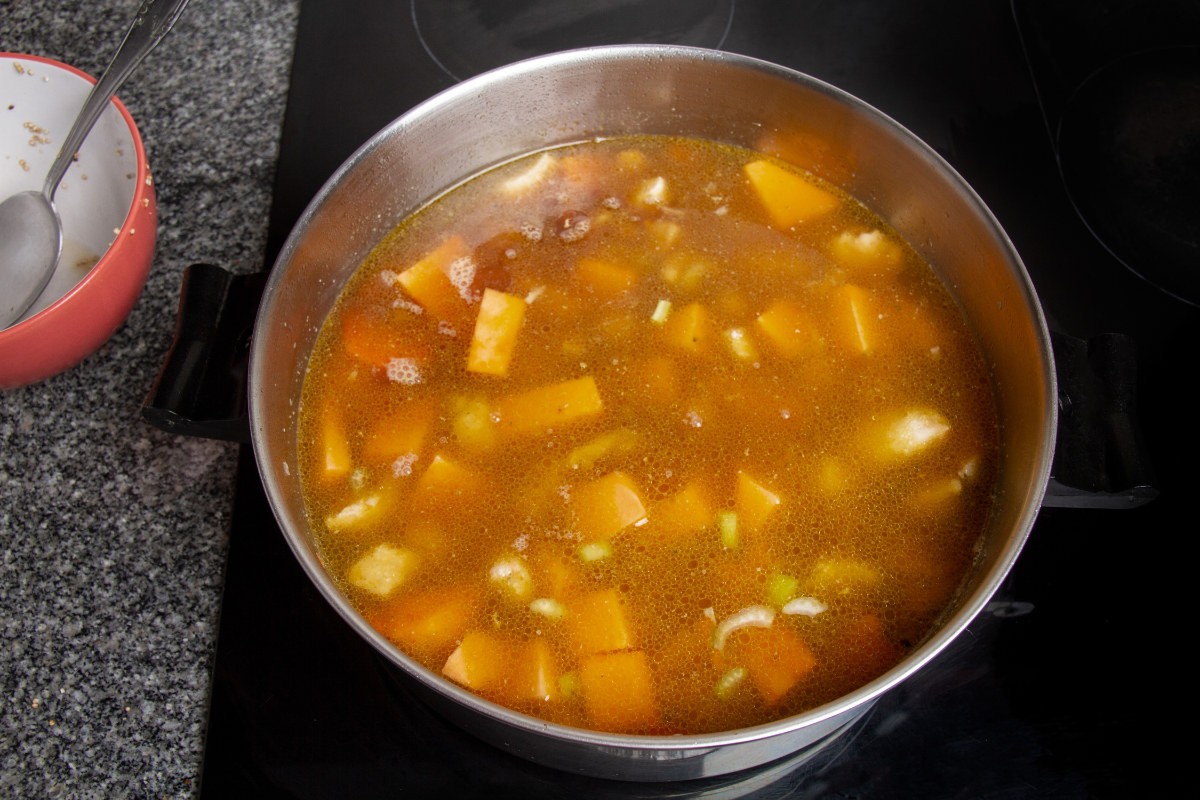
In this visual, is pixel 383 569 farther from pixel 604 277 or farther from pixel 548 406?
pixel 604 277

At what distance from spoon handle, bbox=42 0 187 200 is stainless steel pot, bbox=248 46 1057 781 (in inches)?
14.7

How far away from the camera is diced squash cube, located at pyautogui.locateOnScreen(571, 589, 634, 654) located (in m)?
1.10

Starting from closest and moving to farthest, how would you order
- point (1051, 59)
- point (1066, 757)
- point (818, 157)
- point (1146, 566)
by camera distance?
point (1066, 757)
point (1146, 566)
point (818, 157)
point (1051, 59)

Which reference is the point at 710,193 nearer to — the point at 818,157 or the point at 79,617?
the point at 818,157

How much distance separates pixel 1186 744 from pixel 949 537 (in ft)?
1.24

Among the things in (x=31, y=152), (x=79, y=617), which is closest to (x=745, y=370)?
(x=79, y=617)

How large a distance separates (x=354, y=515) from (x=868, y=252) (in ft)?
2.65

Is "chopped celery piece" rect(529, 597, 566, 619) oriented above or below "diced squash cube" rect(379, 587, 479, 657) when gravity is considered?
above

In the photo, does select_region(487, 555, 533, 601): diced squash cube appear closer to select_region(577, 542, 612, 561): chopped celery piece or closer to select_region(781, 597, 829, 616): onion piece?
select_region(577, 542, 612, 561): chopped celery piece

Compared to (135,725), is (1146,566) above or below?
above

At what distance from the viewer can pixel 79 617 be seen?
123 cm

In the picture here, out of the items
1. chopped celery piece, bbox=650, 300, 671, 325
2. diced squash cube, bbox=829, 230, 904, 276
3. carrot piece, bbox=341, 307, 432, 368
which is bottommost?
carrot piece, bbox=341, 307, 432, 368

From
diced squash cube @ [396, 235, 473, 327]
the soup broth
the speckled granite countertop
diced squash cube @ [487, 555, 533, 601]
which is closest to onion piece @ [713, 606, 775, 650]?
the soup broth

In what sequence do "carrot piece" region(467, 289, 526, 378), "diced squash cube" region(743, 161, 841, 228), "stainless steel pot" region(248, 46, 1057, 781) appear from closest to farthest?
"stainless steel pot" region(248, 46, 1057, 781), "carrot piece" region(467, 289, 526, 378), "diced squash cube" region(743, 161, 841, 228)
